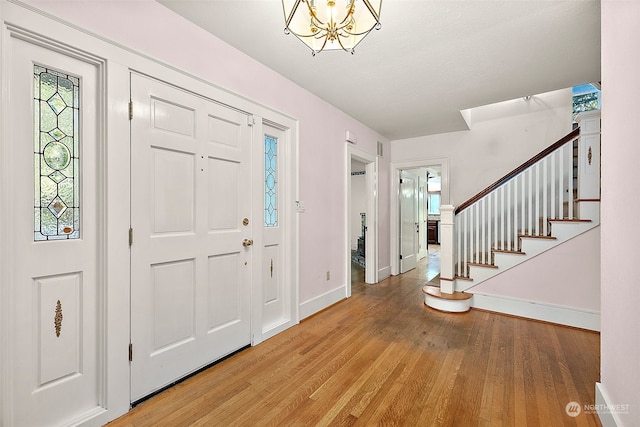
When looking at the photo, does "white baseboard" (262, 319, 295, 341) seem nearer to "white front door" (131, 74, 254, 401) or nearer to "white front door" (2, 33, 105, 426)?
"white front door" (131, 74, 254, 401)

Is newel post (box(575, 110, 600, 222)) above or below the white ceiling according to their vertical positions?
below

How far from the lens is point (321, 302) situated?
3283 mm

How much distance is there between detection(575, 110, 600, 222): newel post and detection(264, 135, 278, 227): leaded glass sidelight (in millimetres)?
3295

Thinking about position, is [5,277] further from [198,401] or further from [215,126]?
[215,126]

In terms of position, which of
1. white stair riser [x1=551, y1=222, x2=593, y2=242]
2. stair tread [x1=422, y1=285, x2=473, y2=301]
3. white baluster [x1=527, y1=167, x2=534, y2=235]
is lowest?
stair tread [x1=422, y1=285, x2=473, y2=301]

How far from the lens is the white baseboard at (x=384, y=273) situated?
4648 millimetres

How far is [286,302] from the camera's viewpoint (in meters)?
2.82

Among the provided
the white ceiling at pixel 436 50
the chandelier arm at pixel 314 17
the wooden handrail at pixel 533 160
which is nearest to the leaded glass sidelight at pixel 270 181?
the white ceiling at pixel 436 50

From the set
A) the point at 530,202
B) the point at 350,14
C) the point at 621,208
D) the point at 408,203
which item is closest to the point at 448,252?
the point at 530,202

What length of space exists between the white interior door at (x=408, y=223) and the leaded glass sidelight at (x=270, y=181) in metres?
3.15

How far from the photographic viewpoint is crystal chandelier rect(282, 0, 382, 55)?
56.3 inches

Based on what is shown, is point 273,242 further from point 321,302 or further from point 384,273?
point 384,273

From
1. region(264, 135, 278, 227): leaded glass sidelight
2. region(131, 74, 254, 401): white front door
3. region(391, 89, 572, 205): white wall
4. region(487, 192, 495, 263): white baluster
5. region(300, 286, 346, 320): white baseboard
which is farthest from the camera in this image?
region(391, 89, 572, 205): white wall

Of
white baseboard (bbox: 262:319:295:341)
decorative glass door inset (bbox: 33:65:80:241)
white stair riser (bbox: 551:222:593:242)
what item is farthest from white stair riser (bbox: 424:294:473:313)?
decorative glass door inset (bbox: 33:65:80:241)
